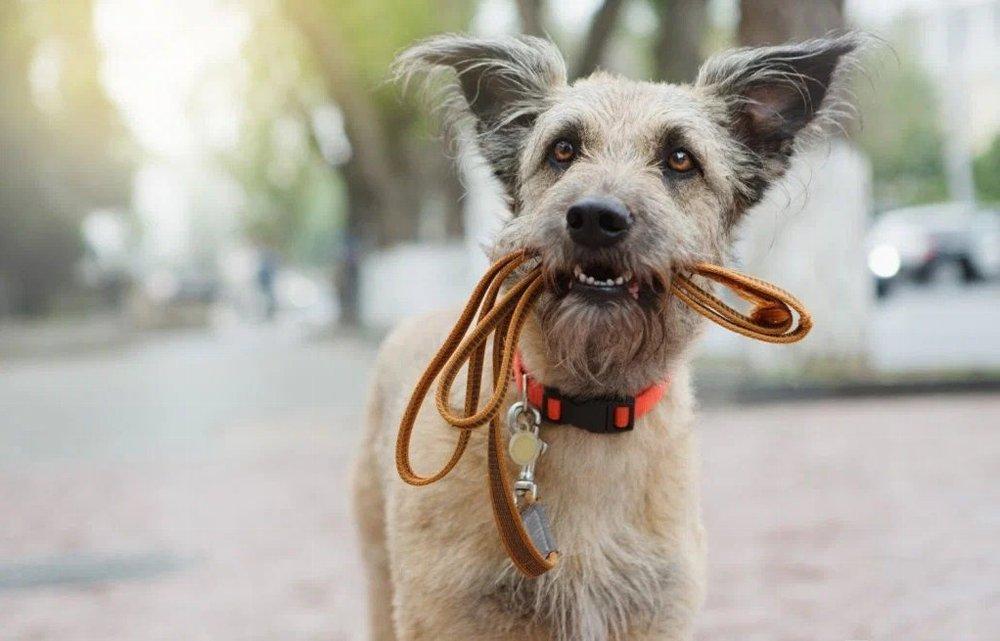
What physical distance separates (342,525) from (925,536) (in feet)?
12.2

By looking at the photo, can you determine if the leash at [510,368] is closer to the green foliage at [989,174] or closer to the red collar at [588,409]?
the red collar at [588,409]

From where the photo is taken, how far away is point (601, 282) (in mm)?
3318

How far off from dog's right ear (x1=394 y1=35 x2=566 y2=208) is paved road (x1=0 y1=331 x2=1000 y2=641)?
8.01 ft

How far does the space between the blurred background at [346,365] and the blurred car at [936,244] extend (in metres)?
0.09

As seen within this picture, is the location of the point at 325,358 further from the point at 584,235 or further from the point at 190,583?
the point at 584,235

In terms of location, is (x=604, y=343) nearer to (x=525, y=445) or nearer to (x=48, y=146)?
(x=525, y=445)

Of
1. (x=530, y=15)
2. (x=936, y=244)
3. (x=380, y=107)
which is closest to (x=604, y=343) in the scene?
(x=530, y=15)

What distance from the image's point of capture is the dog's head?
3.27 metres

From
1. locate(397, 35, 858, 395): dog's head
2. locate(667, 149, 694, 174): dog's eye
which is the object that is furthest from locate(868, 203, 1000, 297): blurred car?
locate(667, 149, 694, 174): dog's eye

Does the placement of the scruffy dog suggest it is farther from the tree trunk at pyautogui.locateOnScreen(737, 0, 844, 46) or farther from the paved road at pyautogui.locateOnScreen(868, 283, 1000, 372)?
the paved road at pyautogui.locateOnScreen(868, 283, 1000, 372)

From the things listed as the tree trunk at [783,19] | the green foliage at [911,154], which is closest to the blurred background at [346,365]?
the tree trunk at [783,19]

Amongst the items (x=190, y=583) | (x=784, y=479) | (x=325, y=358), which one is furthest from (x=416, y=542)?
(x=325, y=358)

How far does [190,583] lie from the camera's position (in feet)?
21.9

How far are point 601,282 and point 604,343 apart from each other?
17 centimetres
